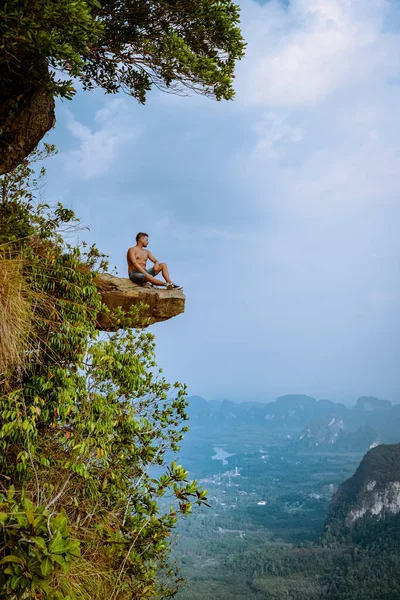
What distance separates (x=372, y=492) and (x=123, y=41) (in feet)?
289

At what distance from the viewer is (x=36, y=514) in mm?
2416

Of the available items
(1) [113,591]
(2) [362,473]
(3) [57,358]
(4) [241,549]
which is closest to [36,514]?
(1) [113,591]

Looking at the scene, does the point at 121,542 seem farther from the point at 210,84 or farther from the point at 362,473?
the point at 362,473

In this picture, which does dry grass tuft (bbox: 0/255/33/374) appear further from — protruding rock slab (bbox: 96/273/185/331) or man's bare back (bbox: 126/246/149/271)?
man's bare back (bbox: 126/246/149/271)

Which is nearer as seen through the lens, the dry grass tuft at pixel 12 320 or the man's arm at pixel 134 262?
the dry grass tuft at pixel 12 320

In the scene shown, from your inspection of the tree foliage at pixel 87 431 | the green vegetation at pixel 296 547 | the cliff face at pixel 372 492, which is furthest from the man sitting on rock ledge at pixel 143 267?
the cliff face at pixel 372 492

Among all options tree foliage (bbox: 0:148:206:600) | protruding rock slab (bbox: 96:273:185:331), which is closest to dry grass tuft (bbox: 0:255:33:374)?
tree foliage (bbox: 0:148:206:600)

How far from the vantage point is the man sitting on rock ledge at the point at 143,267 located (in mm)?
6949

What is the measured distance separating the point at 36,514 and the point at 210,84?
553 centimetres

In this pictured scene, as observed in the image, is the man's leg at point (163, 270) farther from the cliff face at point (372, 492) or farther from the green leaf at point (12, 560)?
the cliff face at point (372, 492)

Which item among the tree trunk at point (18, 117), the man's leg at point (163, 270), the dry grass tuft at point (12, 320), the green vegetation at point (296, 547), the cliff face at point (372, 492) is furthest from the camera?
the cliff face at point (372, 492)

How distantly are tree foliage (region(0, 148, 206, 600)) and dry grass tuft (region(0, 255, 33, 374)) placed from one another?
0.05m

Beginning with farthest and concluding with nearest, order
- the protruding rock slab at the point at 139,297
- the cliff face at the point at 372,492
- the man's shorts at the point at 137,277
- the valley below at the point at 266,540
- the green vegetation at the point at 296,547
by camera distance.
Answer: the cliff face at the point at 372,492 → the valley below at the point at 266,540 → the green vegetation at the point at 296,547 → the man's shorts at the point at 137,277 → the protruding rock slab at the point at 139,297

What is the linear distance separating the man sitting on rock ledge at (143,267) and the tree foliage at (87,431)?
1296 millimetres
